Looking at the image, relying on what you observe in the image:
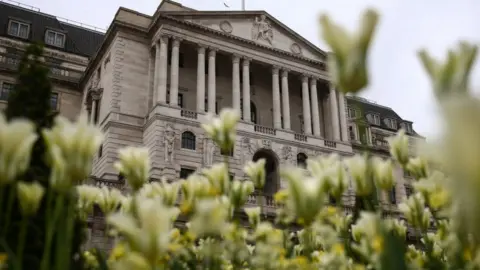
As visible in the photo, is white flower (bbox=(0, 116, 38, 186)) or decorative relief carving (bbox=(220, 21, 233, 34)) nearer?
white flower (bbox=(0, 116, 38, 186))

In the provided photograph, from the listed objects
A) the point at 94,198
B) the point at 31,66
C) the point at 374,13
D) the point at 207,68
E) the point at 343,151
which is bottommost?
the point at 94,198

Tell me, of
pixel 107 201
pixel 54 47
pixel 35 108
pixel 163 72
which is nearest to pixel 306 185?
pixel 107 201

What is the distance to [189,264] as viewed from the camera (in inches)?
169

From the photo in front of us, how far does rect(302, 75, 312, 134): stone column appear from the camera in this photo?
127ft

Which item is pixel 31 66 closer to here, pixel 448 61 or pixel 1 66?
pixel 448 61

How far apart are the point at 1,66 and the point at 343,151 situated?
30.7 metres

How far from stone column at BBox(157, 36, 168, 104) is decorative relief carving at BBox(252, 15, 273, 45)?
8.53m

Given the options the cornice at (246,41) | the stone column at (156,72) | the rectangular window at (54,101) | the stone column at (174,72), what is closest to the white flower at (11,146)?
the stone column at (174,72)

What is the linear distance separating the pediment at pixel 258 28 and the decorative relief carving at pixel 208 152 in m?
10.1

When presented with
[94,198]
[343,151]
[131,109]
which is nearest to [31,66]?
[94,198]

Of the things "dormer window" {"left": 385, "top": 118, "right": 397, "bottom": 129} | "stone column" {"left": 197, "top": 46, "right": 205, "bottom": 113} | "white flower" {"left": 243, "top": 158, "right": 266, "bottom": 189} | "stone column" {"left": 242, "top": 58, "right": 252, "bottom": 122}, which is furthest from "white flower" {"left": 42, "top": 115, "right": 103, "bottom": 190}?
"dormer window" {"left": 385, "top": 118, "right": 397, "bottom": 129}

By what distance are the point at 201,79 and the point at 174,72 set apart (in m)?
2.23

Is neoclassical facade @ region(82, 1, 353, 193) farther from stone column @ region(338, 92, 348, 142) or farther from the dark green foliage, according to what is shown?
the dark green foliage

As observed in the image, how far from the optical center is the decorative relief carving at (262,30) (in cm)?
3947
